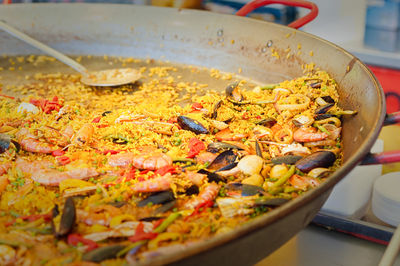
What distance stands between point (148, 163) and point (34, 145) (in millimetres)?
459

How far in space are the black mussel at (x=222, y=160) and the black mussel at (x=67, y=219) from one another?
0.47 meters

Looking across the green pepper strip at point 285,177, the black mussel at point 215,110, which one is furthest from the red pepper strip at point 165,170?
the black mussel at point 215,110

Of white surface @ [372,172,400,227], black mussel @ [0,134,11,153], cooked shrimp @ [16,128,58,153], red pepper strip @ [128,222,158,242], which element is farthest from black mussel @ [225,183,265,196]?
black mussel @ [0,134,11,153]

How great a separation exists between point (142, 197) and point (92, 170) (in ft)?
0.74

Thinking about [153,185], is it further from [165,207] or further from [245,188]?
[245,188]

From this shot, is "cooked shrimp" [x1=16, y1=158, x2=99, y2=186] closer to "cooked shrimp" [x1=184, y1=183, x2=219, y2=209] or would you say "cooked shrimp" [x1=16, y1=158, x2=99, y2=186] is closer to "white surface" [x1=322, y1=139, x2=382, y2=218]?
"cooked shrimp" [x1=184, y1=183, x2=219, y2=209]

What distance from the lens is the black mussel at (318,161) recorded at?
4.28 ft

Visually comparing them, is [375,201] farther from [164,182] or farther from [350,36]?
[350,36]

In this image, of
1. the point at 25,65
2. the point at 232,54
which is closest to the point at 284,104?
the point at 232,54

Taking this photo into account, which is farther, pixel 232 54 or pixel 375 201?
pixel 232 54

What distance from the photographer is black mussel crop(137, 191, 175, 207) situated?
46.2 inches

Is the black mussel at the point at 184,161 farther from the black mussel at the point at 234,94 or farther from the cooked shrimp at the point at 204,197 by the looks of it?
the black mussel at the point at 234,94

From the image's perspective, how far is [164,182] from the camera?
4.00 feet

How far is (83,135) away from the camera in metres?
1.52
